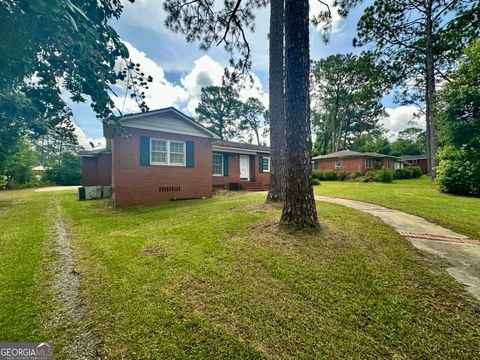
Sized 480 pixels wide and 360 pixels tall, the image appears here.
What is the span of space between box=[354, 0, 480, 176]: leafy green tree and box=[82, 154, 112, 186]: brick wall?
2189 centimetres

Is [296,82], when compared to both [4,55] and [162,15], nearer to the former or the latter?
[4,55]

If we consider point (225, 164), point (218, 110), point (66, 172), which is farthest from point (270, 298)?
point (66, 172)

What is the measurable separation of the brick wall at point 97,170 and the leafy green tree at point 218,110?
19.7 meters

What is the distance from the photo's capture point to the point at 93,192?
1310 centimetres

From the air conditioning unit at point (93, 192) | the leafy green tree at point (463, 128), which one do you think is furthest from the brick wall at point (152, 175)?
the leafy green tree at point (463, 128)

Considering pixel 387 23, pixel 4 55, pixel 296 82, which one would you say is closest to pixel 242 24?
pixel 296 82

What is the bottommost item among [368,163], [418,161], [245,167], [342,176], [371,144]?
[342,176]

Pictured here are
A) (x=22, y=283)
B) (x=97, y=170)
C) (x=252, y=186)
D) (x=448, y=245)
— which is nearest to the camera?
(x=22, y=283)

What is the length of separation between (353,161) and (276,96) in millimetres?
22577

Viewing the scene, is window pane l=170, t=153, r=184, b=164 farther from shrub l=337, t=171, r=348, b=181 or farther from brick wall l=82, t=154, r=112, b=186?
shrub l=337, t=171, r=348, b=181

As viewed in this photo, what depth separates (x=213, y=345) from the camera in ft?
6.01

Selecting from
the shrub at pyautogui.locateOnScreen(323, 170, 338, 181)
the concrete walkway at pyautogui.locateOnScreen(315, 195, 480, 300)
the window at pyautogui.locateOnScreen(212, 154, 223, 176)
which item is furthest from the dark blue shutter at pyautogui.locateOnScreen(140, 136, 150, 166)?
the shrub at pyautogui.locateOnScreen(323, 170, 338, 181)

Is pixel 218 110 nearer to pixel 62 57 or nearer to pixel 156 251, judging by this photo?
pixel 156 251

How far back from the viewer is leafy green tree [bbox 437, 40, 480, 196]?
978cm
